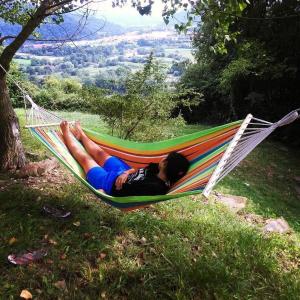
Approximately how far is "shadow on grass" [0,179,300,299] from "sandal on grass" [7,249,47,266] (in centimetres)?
4

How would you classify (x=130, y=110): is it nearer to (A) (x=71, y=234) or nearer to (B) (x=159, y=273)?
(A) (x=71, y=234)

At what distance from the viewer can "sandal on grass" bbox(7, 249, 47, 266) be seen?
228 centimetres

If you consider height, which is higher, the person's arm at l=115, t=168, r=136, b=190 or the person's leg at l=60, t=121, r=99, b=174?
the person's leg at l=60, t=121, r=99, b=174

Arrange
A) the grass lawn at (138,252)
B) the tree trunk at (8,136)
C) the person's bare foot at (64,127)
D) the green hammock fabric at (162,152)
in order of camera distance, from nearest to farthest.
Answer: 1. the grass lawn at (138,252)
2. the green hammock fabric at (162,152)
3. the person's bare foot at (64,127)
4. the tree trunk at (8,136)

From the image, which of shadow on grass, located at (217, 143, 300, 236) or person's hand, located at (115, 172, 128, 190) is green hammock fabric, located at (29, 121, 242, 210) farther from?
shadow on grass, located at (217, 143, 300, 236)

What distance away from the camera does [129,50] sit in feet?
39.8

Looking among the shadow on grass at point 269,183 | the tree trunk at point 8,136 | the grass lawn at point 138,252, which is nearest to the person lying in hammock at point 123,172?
the grass lawn at point 138,252

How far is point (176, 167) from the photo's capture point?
277 centimetres

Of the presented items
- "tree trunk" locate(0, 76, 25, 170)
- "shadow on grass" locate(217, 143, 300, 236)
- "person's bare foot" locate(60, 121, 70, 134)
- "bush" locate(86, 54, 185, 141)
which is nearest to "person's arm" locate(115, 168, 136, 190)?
"person's bare foot" locate(60, 121, 70, 134)

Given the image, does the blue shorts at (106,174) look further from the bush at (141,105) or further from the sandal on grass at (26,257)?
the bush at (141,105)

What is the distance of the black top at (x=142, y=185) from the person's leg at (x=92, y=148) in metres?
0.46

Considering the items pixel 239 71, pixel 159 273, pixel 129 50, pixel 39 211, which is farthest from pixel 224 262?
pixel 129 50

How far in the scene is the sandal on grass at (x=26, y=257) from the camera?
2277mm

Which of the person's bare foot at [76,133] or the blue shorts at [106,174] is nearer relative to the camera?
the blue shorts at [106,174]
